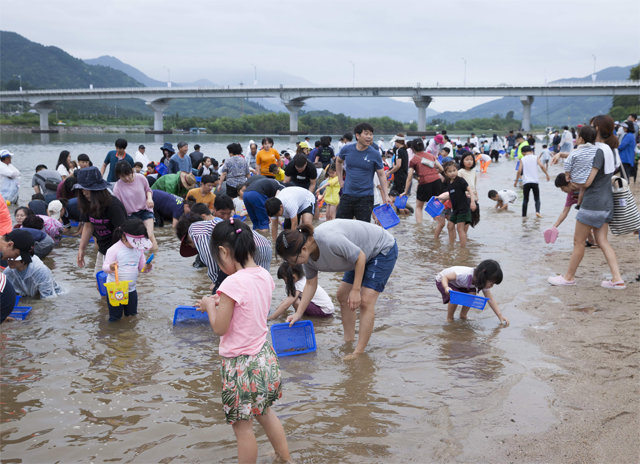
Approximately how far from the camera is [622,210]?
6.93 meters

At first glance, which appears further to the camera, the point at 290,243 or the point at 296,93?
the point at 296,93

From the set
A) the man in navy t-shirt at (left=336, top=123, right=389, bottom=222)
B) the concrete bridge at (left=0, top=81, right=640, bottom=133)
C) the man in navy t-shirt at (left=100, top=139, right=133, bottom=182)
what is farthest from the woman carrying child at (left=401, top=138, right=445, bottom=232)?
the concrete bridge at (left=0, top=81, right=640, bottom=133)

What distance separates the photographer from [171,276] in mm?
8156

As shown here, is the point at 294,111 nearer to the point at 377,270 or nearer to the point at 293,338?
the point at 293,338

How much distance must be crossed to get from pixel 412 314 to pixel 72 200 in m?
7.02

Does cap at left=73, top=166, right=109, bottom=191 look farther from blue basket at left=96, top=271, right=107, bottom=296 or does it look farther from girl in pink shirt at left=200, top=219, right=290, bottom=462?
girl in pink shirt at left=200, top=219, right=290, bottom=462

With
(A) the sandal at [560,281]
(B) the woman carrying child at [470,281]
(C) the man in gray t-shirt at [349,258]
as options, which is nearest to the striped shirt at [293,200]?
(B) the woman carrying child at [470,281]

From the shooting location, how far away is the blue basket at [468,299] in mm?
5375

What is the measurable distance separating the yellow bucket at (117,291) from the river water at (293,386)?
31cm

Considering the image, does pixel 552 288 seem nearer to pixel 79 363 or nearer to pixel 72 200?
pixel 79 363

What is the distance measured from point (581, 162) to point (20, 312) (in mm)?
6606

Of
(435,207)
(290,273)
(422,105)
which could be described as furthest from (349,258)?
(422,105)

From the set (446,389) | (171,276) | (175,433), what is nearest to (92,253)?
(171,276)

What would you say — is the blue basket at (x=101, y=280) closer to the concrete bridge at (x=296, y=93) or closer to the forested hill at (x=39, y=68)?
the concrete bridge at (x=296, y=93)
